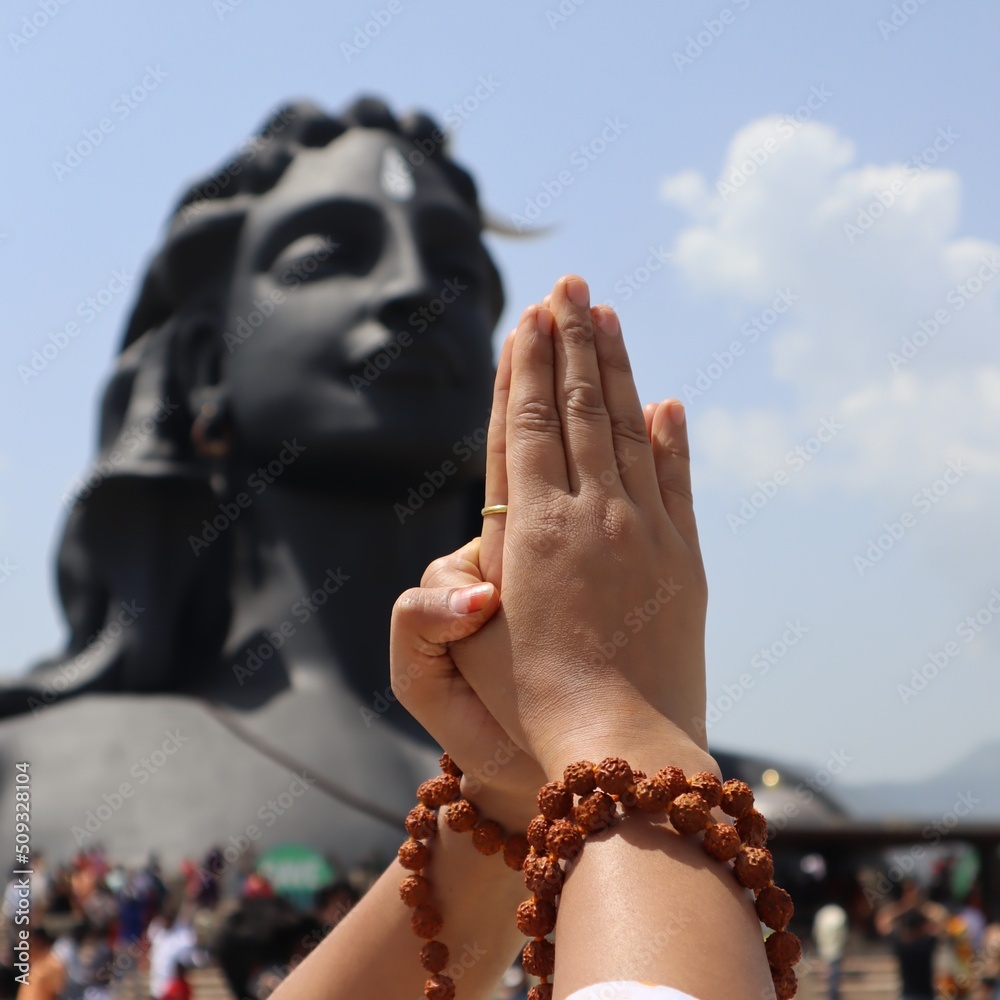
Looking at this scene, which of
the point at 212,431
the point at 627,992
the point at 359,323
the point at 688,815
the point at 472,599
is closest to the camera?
the point at 627,992

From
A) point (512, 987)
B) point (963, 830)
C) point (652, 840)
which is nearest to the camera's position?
point (652, 840)

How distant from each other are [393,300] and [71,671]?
5681mm

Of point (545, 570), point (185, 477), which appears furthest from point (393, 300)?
point (545, 570)

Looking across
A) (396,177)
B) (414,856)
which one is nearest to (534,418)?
(414,856)

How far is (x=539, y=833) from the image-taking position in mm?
1430

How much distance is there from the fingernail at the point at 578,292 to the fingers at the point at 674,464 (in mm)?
206

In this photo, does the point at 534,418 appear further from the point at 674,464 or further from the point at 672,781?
the point at 672,781

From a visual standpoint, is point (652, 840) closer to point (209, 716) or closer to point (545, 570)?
point (545, 570)

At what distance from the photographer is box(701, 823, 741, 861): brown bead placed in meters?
1.35

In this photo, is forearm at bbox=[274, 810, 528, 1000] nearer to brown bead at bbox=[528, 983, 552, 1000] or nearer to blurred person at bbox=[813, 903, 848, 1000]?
brown bead at bbox=[528, 983, 552, 1000]

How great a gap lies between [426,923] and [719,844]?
0.55m

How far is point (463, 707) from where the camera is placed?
5.71ft

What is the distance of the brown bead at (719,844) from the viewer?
4.43ft

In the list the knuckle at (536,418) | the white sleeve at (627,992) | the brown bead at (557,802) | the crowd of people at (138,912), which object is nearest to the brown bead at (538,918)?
the brown bead at (557,802)
